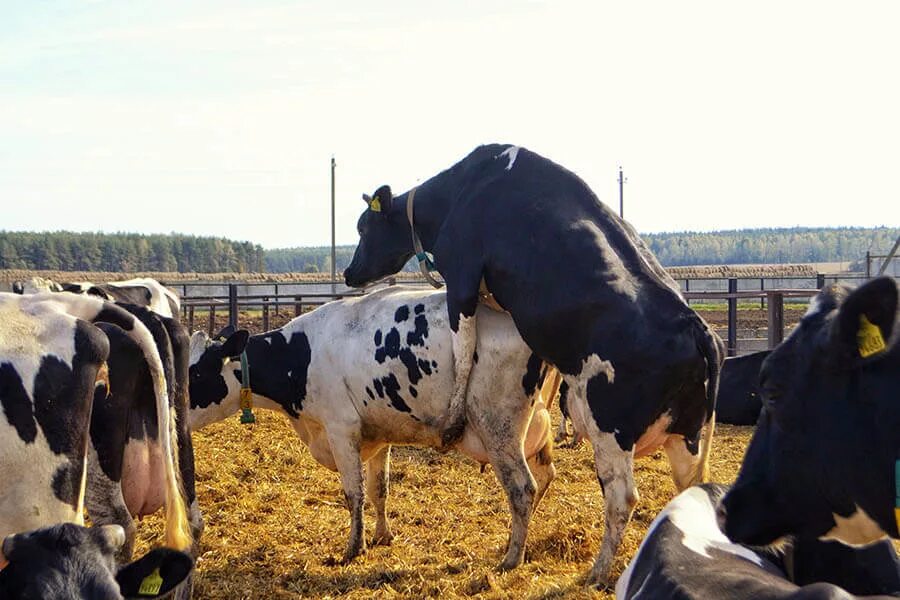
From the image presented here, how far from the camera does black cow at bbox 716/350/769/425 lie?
35.2 ft

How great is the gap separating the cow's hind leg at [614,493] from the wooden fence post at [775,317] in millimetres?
8508

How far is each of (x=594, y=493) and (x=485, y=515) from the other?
45.6 inches

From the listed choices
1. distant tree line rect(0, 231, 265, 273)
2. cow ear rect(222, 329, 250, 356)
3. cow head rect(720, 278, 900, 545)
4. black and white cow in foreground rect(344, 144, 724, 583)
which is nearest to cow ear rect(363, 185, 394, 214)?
black and white cow in foreground rect(344, 144, 724, 583)

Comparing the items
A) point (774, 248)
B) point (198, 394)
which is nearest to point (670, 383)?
point (198, 394)

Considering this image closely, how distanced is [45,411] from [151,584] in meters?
1.22

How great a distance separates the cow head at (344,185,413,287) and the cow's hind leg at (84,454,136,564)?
3.84 metres

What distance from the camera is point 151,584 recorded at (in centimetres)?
336

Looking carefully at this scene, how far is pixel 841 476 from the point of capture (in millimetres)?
3070

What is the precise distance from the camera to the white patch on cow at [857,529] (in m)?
3.06

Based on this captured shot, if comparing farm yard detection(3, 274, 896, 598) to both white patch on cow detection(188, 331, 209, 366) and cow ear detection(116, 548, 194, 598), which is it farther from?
cow ear detection(116, 548, 194, 598)

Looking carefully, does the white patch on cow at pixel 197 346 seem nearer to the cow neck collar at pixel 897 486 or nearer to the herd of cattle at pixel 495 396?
the herd of cattle at pixel 495 396

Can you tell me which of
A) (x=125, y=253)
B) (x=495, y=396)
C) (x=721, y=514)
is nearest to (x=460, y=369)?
(x=495, y=396)

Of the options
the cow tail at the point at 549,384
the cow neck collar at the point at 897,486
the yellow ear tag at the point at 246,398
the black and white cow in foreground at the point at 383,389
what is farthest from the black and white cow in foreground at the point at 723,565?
the yellow ear tag at the point at 246,398

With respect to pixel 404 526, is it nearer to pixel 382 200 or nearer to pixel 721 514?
pixel 382 200
